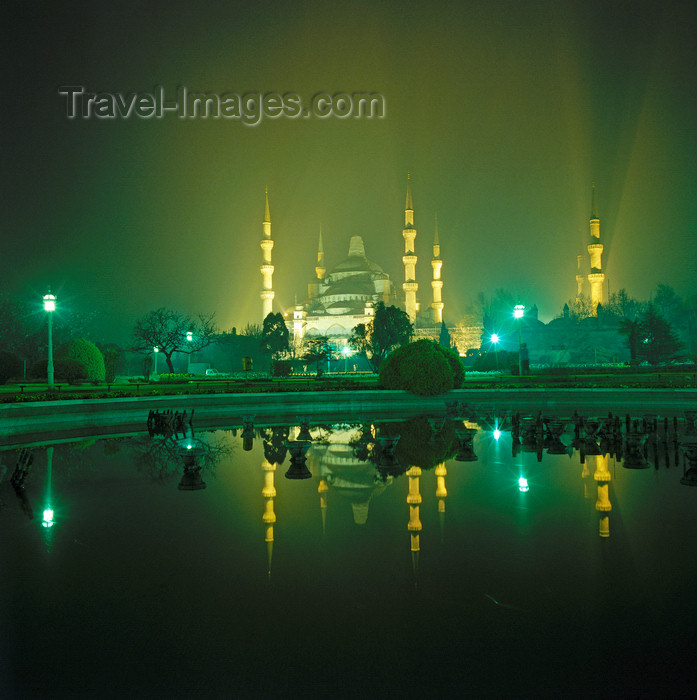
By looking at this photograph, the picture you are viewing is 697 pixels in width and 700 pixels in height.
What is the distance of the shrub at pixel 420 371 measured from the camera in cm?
1977

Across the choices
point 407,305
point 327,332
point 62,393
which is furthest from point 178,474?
point 327,332

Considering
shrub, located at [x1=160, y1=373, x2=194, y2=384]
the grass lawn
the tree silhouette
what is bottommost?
the grass lawn

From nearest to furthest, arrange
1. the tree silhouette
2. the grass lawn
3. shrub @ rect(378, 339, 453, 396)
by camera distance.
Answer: the grass lawn
shrub @ rect(378, 339, 453, 396)
the tree silhouette

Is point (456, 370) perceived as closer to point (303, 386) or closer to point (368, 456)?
point (303, 386)

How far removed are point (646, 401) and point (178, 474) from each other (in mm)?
14722

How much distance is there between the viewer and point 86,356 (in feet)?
82.7

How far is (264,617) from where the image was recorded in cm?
426

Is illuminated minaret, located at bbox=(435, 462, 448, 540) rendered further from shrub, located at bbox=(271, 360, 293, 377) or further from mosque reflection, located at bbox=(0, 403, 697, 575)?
shrub, located at bbox=(271, 360, 293, 377)

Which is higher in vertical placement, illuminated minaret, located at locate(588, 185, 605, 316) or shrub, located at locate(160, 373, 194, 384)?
illuminated minaret, located at locate(588, 185, 605, 316)

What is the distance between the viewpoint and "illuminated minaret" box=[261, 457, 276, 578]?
5809 mm

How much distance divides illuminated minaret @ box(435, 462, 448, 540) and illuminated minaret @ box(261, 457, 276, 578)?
1.72 m

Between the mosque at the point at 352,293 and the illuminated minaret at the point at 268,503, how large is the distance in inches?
2251

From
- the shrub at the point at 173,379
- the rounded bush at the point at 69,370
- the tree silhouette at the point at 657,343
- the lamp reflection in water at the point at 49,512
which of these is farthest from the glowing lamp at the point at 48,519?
the tree silhouette at the point at 657,343

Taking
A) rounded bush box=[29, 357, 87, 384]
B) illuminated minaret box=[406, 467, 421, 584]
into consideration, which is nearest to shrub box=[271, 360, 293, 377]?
rounded bush box=[29, 357, 87, 384]
